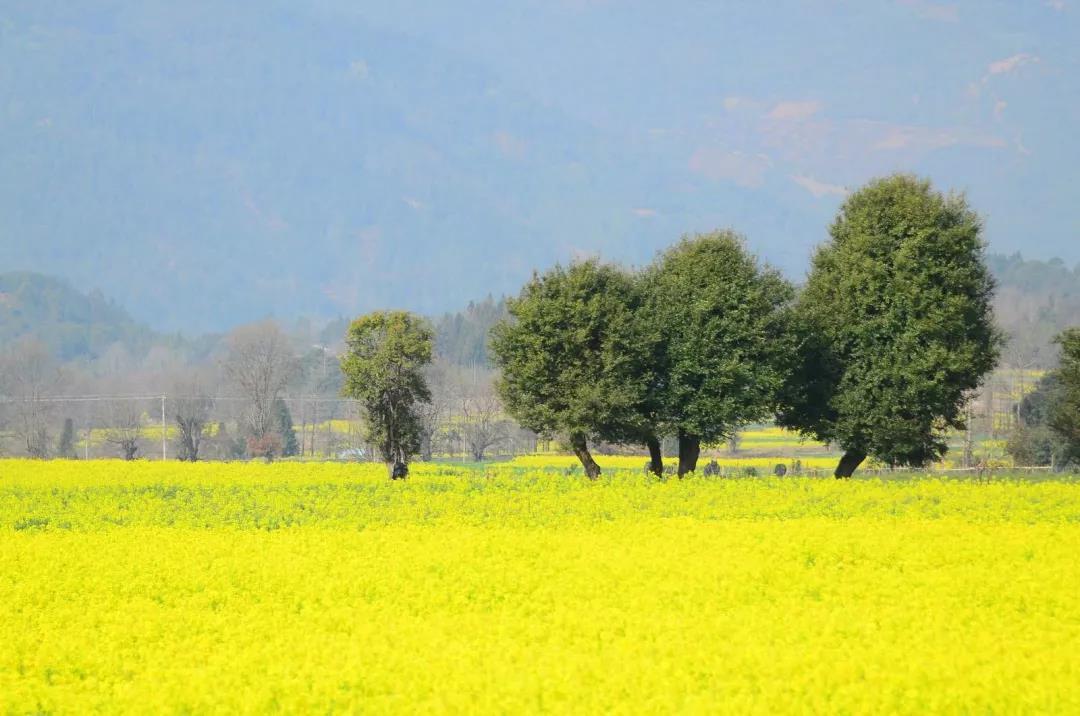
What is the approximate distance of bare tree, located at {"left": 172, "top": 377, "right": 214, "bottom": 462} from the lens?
96.2 metres

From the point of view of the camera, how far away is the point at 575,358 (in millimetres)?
56219

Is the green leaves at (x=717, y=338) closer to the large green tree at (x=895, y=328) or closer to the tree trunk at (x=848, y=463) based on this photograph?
the large green tree at (x=895, y=328)

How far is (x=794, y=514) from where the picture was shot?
38938 millimetres

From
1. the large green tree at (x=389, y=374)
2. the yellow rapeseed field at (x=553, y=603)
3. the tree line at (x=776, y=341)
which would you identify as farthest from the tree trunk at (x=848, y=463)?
the large green tree at (x=389, y=374)

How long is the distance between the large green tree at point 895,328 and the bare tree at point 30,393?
73.0m

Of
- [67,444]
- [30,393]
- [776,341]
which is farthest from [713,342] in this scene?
[30,393]

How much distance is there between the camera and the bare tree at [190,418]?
9625 cm

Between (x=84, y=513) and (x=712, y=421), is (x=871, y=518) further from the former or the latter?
(x=84, y=513)

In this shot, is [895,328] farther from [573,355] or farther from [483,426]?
[483,426]

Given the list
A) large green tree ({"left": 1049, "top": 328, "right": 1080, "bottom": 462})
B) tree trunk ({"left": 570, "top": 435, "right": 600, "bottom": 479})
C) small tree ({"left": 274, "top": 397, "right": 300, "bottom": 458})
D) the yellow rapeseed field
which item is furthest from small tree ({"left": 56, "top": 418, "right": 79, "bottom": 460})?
large green tree ({"left": 1049, "top": 328, "right": 1080, "bottom": 462})

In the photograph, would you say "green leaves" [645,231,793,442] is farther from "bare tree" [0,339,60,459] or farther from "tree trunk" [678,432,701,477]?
"bare tree" [0,339,60,459]

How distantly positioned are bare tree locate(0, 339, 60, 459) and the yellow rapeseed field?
7841 centimetres

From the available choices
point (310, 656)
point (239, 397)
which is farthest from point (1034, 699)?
point (239, 397)

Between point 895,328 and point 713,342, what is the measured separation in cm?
803
